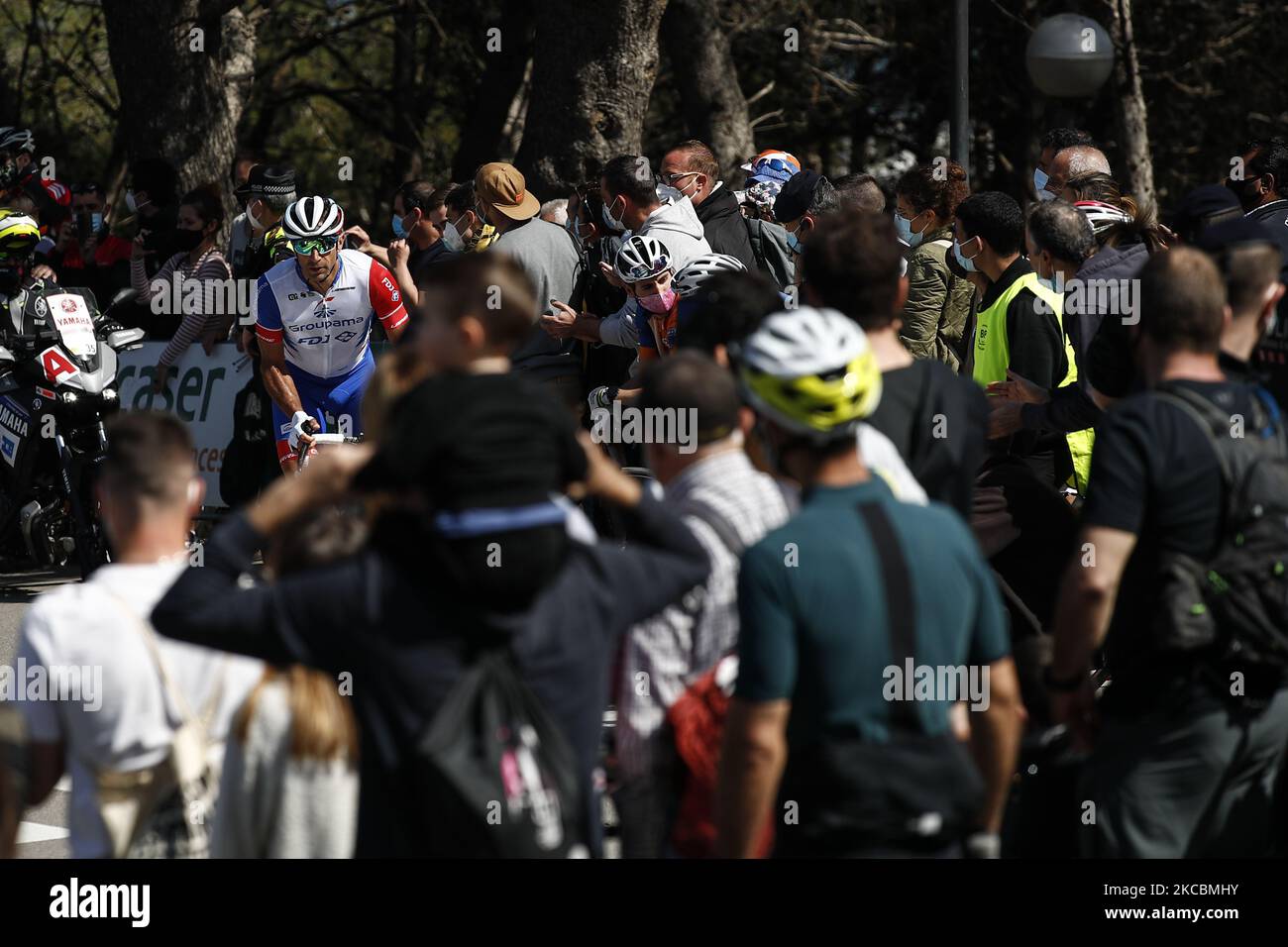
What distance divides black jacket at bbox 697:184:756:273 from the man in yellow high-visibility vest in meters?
2.06

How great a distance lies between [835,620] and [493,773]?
2.28 ft

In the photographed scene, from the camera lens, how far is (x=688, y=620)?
4.11 metres

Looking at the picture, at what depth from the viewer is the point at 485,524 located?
135 inches

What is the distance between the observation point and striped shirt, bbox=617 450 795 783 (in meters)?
4.10

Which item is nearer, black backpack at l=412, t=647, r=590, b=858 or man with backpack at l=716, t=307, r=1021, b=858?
black backpack at l=412, t=647, r=590, b=858

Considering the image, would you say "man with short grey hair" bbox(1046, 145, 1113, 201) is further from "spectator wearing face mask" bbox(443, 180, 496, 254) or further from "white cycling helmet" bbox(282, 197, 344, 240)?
"white cycling helmet" bbox(282, 197, 344, 240)

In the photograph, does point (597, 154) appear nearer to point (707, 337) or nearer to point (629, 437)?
point (629, 437)

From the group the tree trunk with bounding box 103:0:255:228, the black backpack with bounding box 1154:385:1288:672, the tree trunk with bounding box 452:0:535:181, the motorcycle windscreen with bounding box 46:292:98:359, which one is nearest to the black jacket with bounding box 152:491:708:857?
the black backpack with bounding box 1154:385:1288:672

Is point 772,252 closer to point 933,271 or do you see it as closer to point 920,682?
point 933,271

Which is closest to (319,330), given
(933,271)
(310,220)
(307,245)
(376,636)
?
(307,245)

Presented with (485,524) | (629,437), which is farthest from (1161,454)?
(629,437)

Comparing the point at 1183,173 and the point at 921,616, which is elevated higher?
the point at 1183,173
